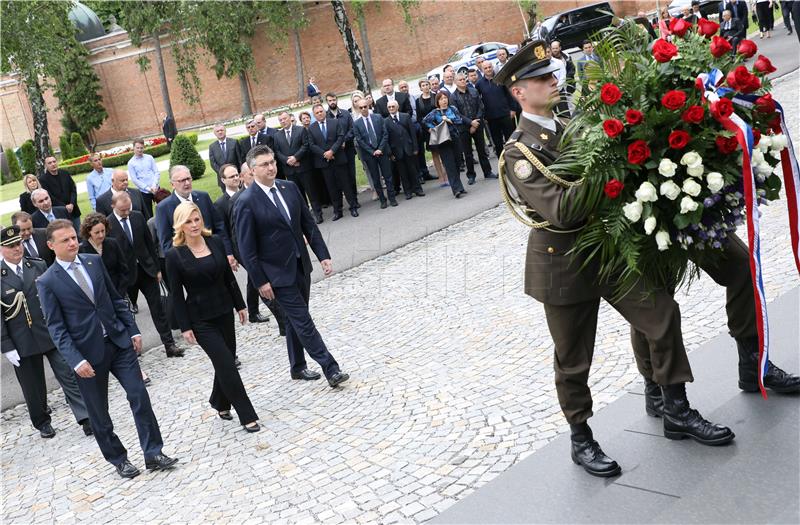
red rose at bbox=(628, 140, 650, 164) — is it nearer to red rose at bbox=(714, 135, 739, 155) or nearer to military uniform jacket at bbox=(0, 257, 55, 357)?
red rose at bbox=(714, 135, 739, 155)

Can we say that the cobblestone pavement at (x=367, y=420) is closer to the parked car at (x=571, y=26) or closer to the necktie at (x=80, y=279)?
the necktie at (x=80, y=279)

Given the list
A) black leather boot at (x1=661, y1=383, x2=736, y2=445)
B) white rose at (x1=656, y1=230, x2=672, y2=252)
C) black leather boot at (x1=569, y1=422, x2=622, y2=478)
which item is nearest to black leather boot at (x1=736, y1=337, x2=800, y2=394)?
black leather boot at (x1=661, y1=383, x2=736, y2=445)

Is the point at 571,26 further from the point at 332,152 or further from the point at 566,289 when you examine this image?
the point at 566,289

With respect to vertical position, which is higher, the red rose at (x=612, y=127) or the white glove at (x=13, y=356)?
the red rose at (x=612, y=127)

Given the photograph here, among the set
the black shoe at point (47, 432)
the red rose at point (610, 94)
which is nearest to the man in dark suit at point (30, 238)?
the black shoe at point (47, 432)

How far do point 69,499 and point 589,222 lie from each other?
4586 mm

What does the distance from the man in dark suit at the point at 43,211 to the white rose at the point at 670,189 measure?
386 inches

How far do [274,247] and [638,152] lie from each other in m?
4.32

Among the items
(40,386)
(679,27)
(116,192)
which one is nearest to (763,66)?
(679,27)

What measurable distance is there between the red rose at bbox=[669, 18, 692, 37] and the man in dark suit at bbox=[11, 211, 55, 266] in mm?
6997

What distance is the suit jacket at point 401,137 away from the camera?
631 inches

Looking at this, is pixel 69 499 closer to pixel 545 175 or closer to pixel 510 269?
pixel 545 175

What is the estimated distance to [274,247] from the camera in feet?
25.9

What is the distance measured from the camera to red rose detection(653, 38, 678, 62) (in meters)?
4.35
